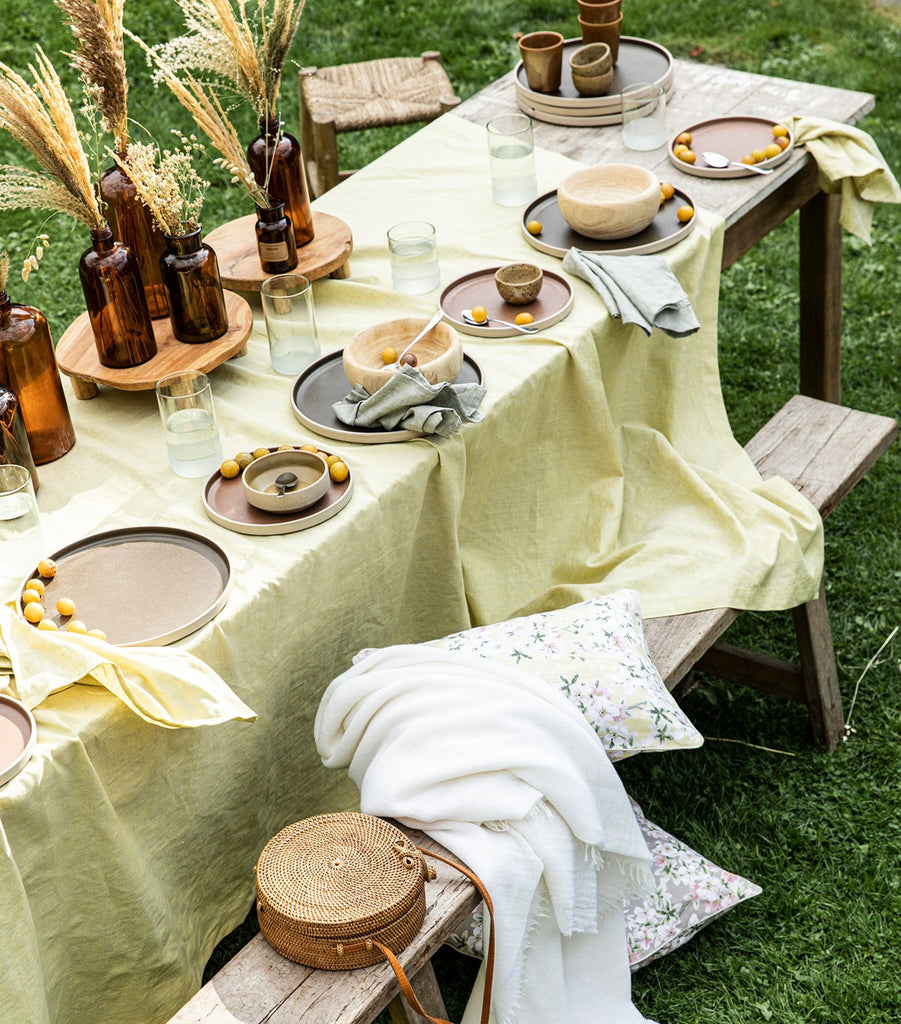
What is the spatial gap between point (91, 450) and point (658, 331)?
1286 millimetres

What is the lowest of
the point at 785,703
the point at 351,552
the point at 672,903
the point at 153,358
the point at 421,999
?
the point at 785,703

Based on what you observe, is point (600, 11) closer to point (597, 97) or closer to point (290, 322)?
point (597, 97)

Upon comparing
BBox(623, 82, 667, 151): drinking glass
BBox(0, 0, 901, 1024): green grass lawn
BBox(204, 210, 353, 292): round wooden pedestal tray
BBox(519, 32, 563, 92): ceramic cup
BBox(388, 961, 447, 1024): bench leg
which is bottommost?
BBox(0, 0, 901, 1024): green grass lawn

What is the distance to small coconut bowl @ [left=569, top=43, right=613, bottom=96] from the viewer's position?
3.19 metres

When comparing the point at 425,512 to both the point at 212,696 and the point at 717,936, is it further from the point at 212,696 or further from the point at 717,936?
the point at 717,936

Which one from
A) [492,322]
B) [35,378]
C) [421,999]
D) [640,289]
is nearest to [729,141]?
[640,289]

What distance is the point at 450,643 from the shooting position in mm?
2002

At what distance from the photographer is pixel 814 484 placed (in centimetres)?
262

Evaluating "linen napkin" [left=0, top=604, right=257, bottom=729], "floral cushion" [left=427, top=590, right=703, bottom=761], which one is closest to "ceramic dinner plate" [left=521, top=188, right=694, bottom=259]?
"floral cushion" [left=427, top=590, right=703, bottom=761]

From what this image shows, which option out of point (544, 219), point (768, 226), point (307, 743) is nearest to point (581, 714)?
point (307, 743)

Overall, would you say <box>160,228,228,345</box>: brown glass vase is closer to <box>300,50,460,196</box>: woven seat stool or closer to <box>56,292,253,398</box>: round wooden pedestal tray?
<box>56,292,253,398</box>: round wooden pedestal tray

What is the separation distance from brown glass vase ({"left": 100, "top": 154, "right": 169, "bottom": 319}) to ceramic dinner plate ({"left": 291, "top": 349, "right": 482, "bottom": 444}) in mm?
343

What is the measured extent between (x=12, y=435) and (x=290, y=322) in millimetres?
614

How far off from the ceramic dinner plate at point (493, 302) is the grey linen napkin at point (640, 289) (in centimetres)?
6
